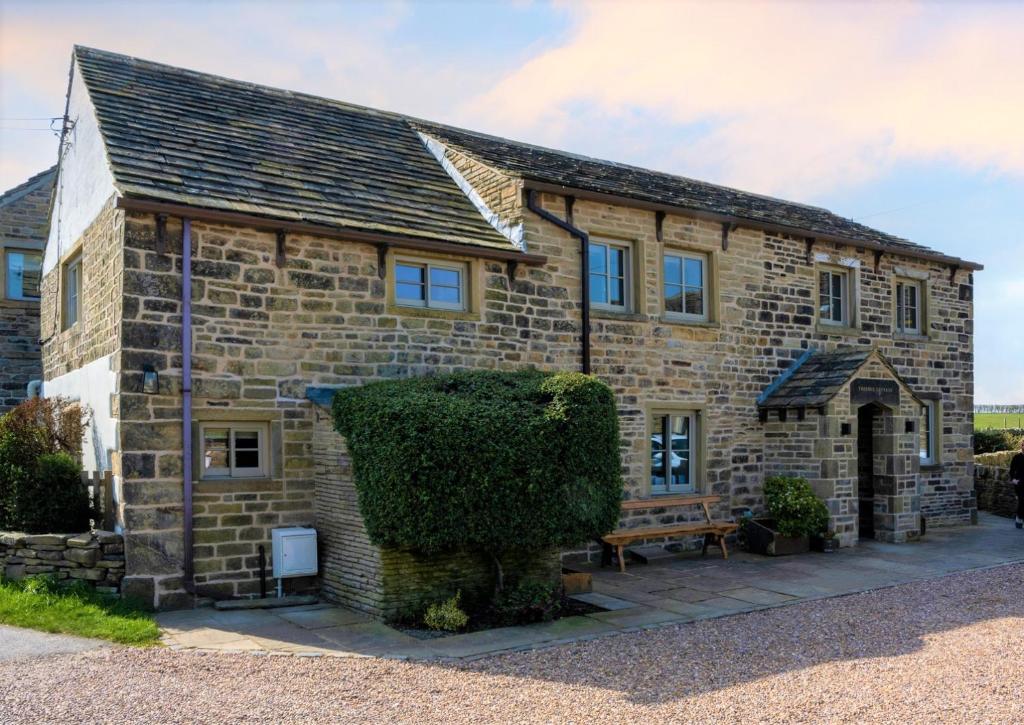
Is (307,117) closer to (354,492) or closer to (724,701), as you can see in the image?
(354,492)

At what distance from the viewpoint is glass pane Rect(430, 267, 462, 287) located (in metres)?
12.0

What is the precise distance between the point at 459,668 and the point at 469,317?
550 centimetres

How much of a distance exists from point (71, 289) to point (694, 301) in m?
9.58

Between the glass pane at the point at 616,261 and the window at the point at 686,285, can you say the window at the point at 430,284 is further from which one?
the window at the point at 686,285

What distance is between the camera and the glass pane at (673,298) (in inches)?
563

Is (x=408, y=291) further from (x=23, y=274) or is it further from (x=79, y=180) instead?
(x=23, y=274)

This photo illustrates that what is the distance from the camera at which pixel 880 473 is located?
49.0 feet

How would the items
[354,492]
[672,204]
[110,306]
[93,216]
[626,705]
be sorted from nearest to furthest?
[626,705] → [354,492] → [110,306] → [93,216] → [672,204]

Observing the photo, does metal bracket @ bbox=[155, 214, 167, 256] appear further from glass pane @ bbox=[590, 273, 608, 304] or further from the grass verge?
glass pane @ bbox=[590, 273, 608, 304]

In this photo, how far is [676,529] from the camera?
13.1m

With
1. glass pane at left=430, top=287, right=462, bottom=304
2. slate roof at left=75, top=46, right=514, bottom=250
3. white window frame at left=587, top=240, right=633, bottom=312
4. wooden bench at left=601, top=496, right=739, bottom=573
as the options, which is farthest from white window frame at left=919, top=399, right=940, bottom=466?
glass pane at left=430, top=287, right=462, bottom=304

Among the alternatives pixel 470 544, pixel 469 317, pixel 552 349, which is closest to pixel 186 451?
pixel 470 544

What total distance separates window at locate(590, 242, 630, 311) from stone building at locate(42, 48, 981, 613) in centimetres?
5

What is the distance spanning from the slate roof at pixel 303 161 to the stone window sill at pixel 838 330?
161 cm
